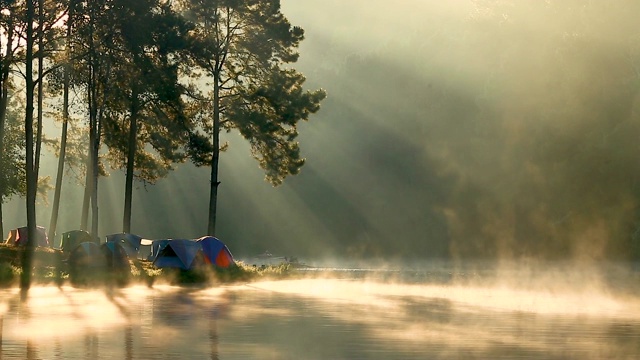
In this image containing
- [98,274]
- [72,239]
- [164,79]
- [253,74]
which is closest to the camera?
[98,274]

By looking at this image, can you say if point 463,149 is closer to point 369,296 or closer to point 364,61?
point 364,61

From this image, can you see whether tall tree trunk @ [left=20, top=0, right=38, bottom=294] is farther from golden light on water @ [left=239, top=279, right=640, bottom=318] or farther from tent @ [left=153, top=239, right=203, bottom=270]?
golden light on water @ [left=239, top=279, right=640, bottom=318]

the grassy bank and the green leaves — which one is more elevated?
the green leaves

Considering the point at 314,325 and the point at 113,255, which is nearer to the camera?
the point at 314,325

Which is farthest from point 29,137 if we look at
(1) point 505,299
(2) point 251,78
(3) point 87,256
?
(1) point 505,299

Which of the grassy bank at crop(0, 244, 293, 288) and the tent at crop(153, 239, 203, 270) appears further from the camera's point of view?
the tent at crop(153, 239, 203, 270)

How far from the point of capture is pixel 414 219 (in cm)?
14900

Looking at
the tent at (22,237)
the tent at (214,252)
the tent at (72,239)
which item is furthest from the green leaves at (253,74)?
the tent at (22,237)

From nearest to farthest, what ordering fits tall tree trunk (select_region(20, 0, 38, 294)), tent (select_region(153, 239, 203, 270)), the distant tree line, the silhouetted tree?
tall tree trunk (select_region(20, 0, 38, 294)), the distant tree line, tent (select_region(153, 239, 203, 270)), the silhouetted tree

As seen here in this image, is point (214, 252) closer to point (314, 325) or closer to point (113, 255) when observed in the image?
point (113, 255)

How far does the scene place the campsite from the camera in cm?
3997

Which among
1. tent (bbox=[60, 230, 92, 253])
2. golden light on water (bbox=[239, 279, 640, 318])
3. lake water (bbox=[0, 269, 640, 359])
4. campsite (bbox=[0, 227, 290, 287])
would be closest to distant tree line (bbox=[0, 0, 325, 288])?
tent (bbox=[60, 230, 92, 253])

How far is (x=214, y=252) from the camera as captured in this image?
171 ft

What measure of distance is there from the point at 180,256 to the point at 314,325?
28807 mm
